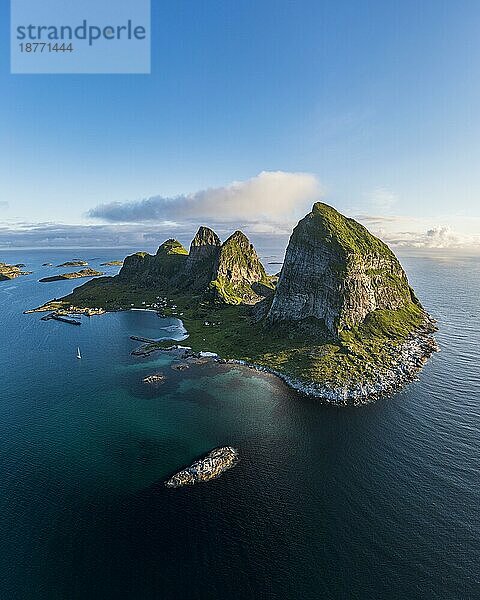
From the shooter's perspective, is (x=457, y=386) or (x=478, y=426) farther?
(x=457, y=386)

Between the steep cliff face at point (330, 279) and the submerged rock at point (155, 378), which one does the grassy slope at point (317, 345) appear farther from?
the submerged rock at point (155, 378)

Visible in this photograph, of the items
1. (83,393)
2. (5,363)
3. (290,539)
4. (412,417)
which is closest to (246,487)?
(290,539)

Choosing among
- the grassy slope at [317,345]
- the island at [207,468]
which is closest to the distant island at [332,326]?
the grassy slope at [317,345]

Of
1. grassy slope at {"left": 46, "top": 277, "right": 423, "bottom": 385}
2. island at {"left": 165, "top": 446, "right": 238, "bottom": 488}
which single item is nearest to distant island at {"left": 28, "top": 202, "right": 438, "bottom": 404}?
grassy slope at {"left": 46, "top": 277, "right": 423, "bottom": 385}

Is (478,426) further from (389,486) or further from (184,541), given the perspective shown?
(184,541)

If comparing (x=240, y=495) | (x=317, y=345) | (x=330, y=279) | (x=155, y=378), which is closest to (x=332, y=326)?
(x=317, y=345)

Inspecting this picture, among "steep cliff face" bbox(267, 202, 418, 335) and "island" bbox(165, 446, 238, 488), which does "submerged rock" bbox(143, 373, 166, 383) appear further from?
"steep cliff face" bbox(267, 202, 418, 335)
